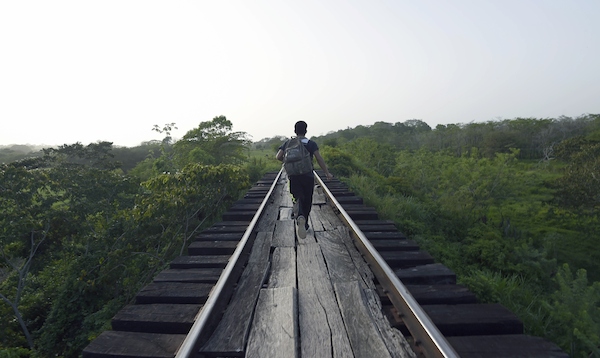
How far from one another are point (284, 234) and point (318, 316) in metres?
2.35

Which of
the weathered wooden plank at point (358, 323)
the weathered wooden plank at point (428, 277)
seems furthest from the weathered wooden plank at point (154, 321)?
the weathered wooden plank at point (428, 277)

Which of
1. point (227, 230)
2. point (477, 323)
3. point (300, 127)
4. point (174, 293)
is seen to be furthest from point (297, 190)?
point (477, 323)

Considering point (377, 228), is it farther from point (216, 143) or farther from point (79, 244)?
point (216, 143)

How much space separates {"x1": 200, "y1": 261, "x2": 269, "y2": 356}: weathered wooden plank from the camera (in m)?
2.09

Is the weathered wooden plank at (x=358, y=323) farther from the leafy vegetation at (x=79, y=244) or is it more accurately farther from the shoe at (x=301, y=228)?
the leafy vegetation at (x=79, y=244)

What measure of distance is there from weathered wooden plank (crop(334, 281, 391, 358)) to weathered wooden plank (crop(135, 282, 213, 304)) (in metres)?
1.18

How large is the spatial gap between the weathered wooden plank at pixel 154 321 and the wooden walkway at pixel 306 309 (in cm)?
25

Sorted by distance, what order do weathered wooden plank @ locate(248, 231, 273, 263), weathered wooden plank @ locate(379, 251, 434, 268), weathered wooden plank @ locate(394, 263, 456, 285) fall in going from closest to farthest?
weathered wooden plank @ locate(394, 263, 456, 285), weathered wooden plank @ locate(379, 251, 434, 268), weathered wooden plank @ locate(248, 231, 273, 263)

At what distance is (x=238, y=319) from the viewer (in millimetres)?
2459

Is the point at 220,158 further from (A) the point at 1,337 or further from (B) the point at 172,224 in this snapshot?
(A) the point at 1,337

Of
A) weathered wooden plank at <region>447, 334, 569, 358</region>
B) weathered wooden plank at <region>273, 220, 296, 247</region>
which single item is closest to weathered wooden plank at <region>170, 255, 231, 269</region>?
weathered wooden plank at <region>273, 220, 296, 247</region>

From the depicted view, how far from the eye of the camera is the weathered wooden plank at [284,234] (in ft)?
14.4

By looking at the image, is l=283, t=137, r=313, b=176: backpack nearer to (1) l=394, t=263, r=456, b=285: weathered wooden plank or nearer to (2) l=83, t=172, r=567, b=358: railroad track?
(2) l=83, t=172, r=567, b=358: railroad track

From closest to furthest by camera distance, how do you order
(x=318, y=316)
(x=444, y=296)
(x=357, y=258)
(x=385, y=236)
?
(x=318, y=316) < (x=444, y=296) < (x=357, y=258) < (x=385, y=236)
